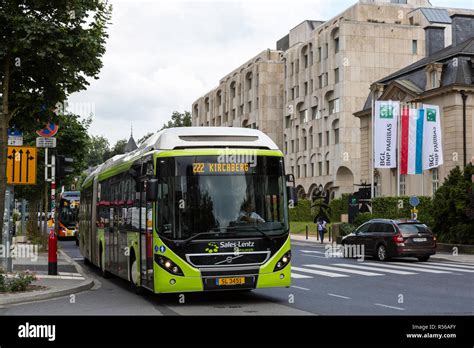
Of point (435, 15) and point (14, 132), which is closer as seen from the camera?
point (14, 132)

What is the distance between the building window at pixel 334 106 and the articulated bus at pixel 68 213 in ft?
112

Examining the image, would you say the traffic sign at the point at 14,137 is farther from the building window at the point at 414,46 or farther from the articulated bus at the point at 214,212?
the building window at the point at 414,46

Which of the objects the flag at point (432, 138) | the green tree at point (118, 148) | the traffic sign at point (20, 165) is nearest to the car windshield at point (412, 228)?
the traffic sign at point (20, 165)

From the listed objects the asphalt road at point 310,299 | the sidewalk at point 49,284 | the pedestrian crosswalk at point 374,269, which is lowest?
the pedestrian crosswalk at point 374,269

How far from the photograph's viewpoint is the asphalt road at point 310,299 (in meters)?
12.7

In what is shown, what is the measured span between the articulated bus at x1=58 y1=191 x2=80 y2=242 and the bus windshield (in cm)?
3901

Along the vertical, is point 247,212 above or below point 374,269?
above

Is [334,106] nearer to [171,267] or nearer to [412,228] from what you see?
[412,228]

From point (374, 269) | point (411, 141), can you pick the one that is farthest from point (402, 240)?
point (411, 141)

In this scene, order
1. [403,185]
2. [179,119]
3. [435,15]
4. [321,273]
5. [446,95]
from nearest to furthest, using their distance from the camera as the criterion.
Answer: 1. [321,273]
2. [446,95]
3. [403,185]
4. [435,15]
5. [179,119]

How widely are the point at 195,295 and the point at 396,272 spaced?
9.17m

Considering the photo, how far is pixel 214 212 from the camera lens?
1328 centimetres
